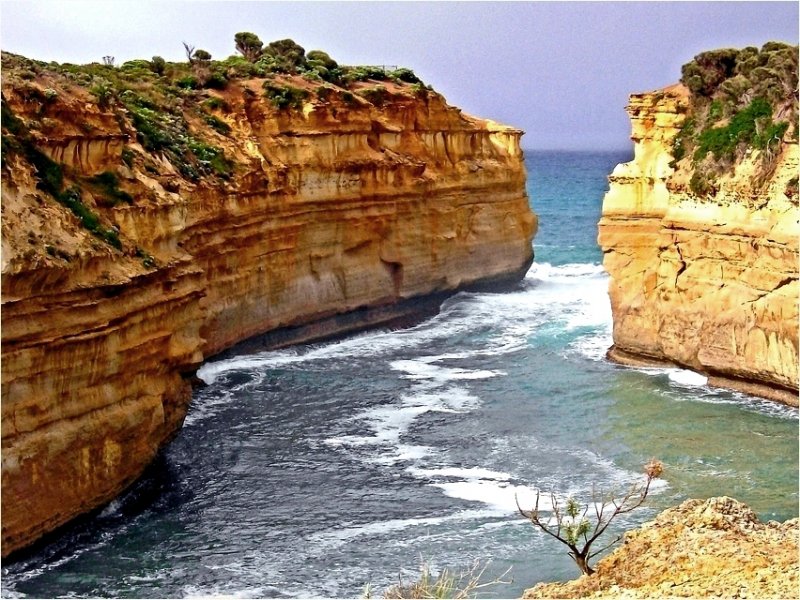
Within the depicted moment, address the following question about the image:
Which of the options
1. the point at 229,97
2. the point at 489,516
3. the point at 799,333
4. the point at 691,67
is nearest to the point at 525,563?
the point at 489,516

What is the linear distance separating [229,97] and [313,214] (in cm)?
456

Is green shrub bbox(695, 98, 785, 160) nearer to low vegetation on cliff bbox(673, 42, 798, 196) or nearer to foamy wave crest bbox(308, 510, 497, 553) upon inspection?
low vegetation on cliff bbox(673, 42, 798, 196)

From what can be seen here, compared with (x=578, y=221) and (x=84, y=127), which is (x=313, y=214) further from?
(x=578, y=221)

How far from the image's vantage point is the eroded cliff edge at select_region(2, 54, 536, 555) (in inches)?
845

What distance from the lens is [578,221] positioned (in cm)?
9038

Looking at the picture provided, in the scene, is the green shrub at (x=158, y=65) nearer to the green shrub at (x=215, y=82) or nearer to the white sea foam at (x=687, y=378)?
the green shrub at (x=215, y=82)

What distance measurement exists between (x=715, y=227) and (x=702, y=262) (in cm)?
100

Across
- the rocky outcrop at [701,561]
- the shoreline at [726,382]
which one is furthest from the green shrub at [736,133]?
the rocky outcrop at [701,561]

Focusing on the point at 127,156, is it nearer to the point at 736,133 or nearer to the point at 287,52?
the point at 736,133

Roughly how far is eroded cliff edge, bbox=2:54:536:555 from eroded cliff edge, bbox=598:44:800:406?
31.4 ft

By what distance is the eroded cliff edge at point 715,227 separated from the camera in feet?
101

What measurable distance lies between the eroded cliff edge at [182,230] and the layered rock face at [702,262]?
960 cm

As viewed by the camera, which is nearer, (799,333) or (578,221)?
(799,333)

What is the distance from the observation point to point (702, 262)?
33.3 m
